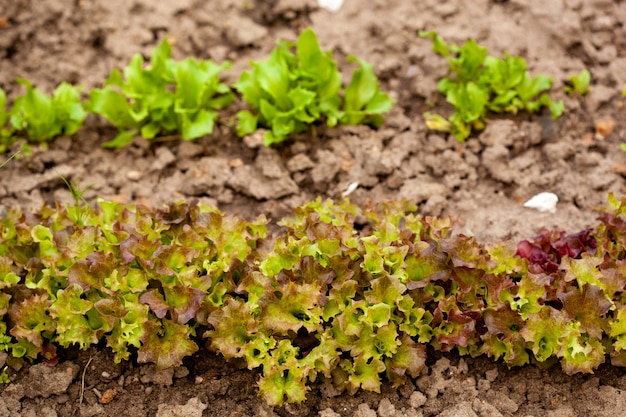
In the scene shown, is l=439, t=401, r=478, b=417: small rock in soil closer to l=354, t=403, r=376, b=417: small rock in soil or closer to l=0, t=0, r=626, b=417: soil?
l=0, t=0, r=626, b=417: soil

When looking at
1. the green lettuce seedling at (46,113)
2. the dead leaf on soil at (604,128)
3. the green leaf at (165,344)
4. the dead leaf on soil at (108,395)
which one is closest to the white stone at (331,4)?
the green lettuce seedling at (46,113)

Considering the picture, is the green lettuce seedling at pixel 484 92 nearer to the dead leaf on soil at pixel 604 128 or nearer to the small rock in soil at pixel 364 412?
the dead leaf on soil at pixel 604 128

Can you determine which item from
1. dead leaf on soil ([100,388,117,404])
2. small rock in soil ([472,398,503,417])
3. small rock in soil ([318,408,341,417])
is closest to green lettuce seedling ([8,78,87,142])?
dead leaf on soil ([100,388,117,404])

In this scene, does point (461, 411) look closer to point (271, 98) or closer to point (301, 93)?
point (301, 93)

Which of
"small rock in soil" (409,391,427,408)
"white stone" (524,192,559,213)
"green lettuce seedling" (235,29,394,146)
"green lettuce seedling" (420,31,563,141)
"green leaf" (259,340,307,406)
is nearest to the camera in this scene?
"green leaf" (259,340,307,406)

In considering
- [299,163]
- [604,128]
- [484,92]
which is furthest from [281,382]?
[604,128]

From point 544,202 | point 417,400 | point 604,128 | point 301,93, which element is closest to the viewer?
point 417,400
